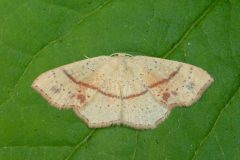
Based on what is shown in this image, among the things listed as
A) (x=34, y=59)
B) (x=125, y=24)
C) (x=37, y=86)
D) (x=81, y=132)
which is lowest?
(x=81, y=132)

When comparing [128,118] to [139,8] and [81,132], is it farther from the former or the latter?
[139,8]

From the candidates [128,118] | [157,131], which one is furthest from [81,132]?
[157,131]

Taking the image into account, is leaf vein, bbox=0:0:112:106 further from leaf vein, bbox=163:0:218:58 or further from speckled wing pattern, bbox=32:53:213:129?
leaf vein, bbox=163:0:218:58

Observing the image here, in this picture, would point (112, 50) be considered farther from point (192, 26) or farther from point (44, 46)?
point (192, 26)

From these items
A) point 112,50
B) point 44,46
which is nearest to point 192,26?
point 112,50

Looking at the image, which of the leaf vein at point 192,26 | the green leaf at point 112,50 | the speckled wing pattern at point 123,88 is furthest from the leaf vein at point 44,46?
the leaf vein at point 192,26

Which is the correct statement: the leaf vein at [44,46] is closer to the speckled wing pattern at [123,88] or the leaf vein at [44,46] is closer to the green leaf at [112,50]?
the green leaf at [112,50]

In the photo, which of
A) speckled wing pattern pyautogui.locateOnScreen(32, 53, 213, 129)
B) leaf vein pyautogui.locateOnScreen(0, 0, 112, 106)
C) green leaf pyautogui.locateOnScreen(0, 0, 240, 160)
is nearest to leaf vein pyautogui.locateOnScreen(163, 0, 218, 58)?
green leaf pyautogui.locateOnScreen(0, 0, 240, 160)
